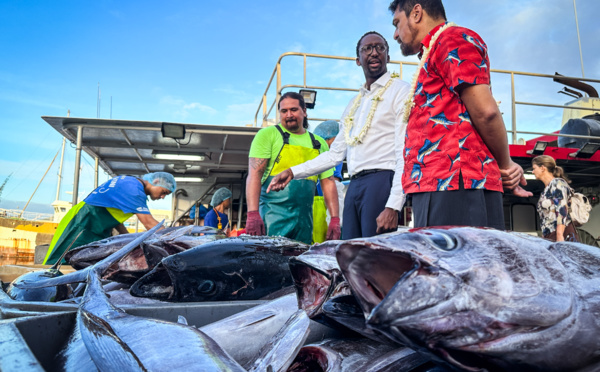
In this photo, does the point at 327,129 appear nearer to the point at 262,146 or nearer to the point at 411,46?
the point at 262,146

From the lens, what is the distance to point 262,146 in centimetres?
357

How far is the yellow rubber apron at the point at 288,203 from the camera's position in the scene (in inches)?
141

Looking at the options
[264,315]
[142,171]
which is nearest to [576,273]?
[264,315]

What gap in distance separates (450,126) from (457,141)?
8 cm

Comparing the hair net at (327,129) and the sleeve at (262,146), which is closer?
the sleeve at (262,146)

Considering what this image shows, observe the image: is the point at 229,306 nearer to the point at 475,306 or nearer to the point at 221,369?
the point at 221,369

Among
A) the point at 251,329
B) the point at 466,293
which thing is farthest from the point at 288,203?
the point at 466,293

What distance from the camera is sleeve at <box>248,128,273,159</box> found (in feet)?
11.7

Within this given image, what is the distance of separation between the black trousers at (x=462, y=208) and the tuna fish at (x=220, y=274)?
2.20 feet

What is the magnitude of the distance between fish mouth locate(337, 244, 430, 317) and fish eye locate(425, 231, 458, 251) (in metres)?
0.06

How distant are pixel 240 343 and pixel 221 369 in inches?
16.6

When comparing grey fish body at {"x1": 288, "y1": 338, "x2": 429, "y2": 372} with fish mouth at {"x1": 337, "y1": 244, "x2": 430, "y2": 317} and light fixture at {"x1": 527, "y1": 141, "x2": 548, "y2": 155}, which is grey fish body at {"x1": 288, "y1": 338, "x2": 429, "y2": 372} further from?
light fixture at {"x1": 527, "y1": 141, "x2": 548, "y2": 155}

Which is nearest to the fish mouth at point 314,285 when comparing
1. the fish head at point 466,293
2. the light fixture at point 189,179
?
the fish head at point 466,293

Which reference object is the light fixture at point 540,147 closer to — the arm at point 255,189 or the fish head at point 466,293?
the arm at point 255,189
